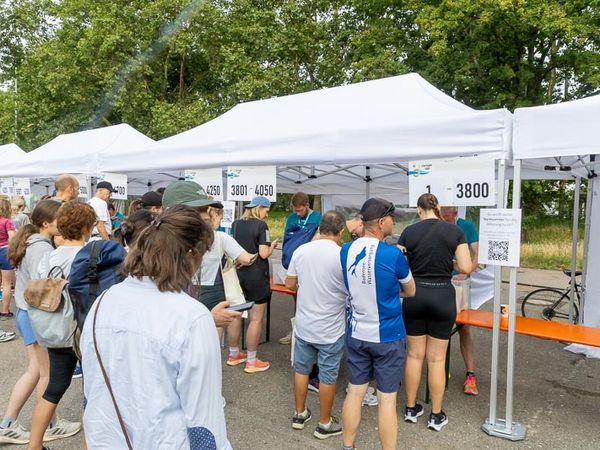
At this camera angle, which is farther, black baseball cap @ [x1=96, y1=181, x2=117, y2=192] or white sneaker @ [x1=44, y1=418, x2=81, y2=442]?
black baseball cap @ [x1=96, y1=181, x2=117, y2=192]

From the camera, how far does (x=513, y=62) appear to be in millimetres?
15180

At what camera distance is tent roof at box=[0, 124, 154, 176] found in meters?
6.48

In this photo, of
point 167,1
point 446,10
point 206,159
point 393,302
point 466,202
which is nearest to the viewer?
point 393,302

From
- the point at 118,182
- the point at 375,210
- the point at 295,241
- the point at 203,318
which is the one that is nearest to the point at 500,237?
the point at 375,210

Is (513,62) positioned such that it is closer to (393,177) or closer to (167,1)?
(393,177)

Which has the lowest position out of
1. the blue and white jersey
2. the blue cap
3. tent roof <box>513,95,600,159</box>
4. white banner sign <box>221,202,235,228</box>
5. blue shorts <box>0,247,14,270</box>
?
blue shorts <box>0,247,14,270</box>

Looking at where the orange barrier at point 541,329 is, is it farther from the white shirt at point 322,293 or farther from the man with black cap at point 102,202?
the man with black cap at point 102,202

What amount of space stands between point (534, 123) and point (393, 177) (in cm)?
392

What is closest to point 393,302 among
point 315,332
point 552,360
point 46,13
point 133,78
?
point 315,332

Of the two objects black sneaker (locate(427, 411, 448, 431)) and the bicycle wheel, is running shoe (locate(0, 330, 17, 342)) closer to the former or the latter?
black sneaker (locate(427, 411, 448, 431))

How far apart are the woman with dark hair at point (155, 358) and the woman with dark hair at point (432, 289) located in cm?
231

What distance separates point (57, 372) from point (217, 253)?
1297 mm

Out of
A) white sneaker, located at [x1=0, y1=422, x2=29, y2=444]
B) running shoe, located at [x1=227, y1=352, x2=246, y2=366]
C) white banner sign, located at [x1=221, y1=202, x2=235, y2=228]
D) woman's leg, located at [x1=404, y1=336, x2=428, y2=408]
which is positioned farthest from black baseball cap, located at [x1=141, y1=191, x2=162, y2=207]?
woman's leg, located at [x1=404, y1=336, x2=428, y2=408]

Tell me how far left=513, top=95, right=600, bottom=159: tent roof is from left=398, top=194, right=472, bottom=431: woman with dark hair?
2.33 ft
